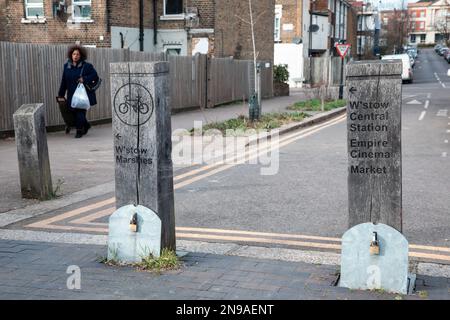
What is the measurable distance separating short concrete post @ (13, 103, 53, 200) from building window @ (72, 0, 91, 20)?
58.1ft

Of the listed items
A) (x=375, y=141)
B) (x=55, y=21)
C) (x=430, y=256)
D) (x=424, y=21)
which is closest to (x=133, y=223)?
(x=375, y=141)

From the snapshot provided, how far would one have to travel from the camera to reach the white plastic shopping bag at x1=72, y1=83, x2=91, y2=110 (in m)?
13.6

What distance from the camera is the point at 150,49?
89.9 feet

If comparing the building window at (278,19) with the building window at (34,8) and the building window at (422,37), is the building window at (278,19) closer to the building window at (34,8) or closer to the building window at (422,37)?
the building window at (34,8)

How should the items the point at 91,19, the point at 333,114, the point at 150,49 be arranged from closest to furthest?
1. the point at 333,114
2. the point at 91,19
3. the point at 150,49

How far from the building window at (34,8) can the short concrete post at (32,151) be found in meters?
19.2

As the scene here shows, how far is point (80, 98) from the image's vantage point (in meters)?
13.6

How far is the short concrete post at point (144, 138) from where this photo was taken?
5102 mm

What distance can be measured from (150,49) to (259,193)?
2009cm

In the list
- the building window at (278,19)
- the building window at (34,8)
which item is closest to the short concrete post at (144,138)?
the building window at (34,8)

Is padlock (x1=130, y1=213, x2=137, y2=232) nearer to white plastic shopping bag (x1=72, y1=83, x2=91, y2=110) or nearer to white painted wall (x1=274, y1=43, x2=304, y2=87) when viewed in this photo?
white plastic shopping bag (x1=72, y1=83, x2=91, y2=110)
